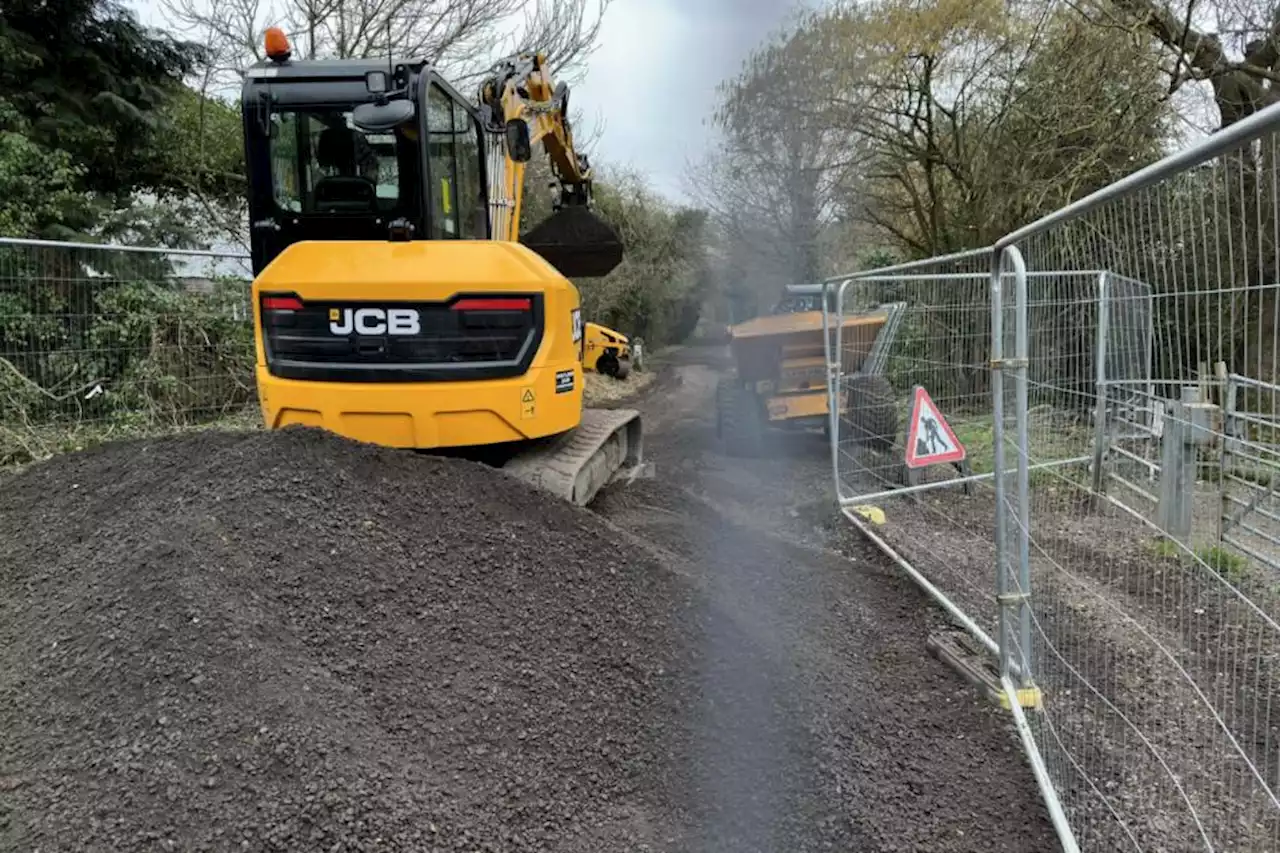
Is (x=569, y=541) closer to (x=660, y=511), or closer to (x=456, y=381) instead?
(x=456, y=381)

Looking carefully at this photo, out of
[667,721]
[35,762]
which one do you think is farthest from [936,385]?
[35,762]

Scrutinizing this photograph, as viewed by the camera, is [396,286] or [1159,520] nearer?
[1159,520]

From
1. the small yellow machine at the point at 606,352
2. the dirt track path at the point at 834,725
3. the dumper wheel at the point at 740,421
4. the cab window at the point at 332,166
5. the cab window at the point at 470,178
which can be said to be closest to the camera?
the dirt track path at the point at 834,725

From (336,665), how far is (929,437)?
3.72m

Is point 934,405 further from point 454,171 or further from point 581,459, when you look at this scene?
point 454,171

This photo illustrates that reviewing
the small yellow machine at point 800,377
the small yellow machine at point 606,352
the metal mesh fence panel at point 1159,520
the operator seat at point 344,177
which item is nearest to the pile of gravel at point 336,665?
the metal mesh fence panel at point 1159,520

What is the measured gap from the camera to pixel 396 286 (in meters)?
4.04

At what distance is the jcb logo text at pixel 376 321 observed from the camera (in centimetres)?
410

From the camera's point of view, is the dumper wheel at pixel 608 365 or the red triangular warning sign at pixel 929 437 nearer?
the red triangular warning sign at pixel 929 437

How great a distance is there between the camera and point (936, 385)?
16.8 ft

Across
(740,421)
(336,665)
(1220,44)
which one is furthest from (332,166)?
(1220,44)

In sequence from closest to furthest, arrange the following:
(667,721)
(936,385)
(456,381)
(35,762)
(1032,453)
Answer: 1. (35,762)
2. (667,721)
3. (1032,453)
4. (456,381)
5. (936,385)

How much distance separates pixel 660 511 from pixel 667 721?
9.62 feet

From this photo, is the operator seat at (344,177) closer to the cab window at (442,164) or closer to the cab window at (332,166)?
the cab window at (332,166)
